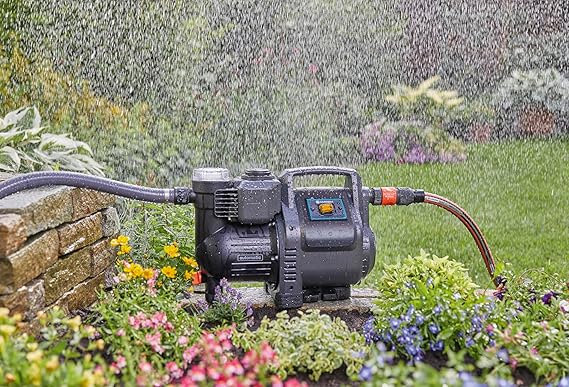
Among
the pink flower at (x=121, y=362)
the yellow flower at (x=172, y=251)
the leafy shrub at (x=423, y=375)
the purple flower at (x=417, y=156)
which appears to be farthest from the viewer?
the purple flower at (x=417, y=156)

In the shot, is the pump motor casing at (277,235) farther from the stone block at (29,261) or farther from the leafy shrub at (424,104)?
the leafy shrub at (424,104)

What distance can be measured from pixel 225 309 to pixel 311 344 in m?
0.48

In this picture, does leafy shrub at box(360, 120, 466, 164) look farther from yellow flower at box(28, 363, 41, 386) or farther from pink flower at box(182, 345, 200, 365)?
yellow flower at box(28, 363, 41, 386)

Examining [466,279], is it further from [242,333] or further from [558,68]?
[558,68]

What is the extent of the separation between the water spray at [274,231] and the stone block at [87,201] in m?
0.09

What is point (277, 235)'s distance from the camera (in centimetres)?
259

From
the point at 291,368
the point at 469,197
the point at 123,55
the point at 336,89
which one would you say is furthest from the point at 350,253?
the point at 336,89

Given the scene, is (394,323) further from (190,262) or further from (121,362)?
(190,262)

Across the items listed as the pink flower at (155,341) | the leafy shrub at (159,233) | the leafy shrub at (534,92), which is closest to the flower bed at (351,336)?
the pink flower at (155,341)

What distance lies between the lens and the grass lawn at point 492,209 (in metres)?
4.83

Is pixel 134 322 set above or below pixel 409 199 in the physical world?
below

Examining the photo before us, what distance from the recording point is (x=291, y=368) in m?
2.12

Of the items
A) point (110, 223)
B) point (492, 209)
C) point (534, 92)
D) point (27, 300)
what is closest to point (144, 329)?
point (27, 300)

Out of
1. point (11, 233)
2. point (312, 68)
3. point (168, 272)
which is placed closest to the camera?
point (11, 233)
